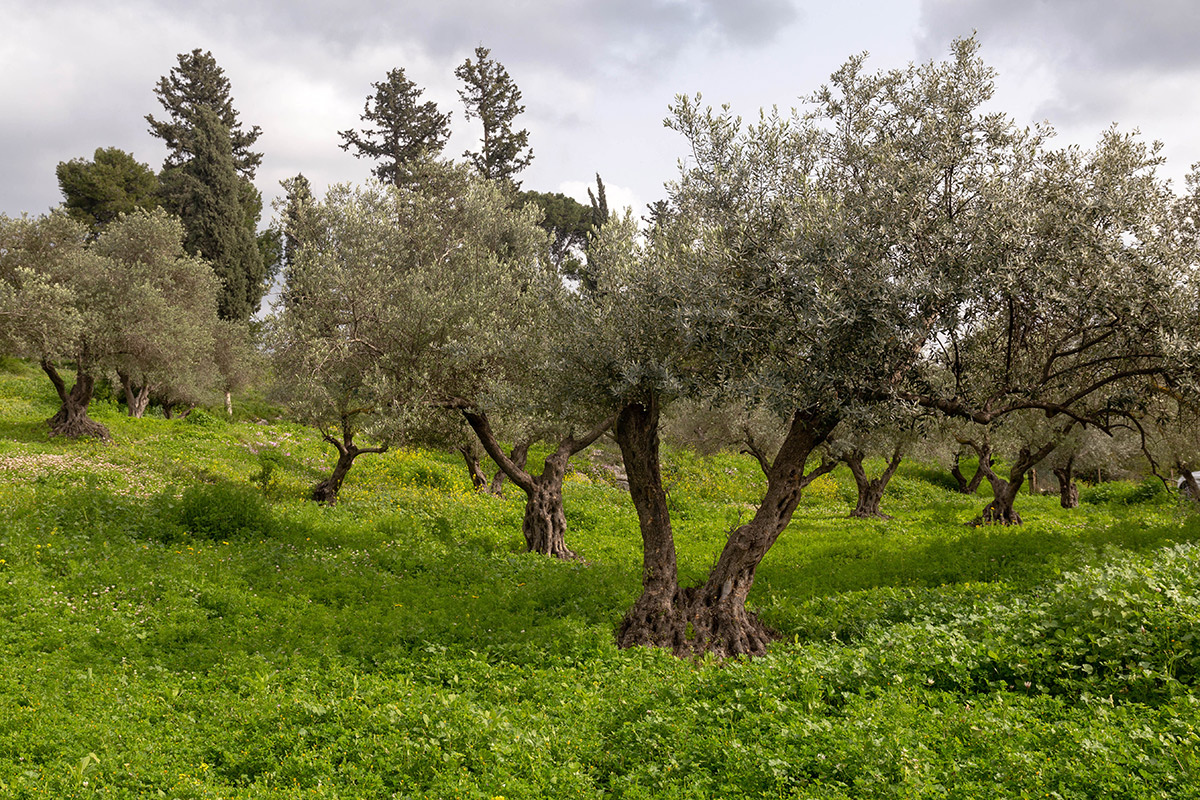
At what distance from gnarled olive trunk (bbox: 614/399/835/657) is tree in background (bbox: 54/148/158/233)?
210 feet

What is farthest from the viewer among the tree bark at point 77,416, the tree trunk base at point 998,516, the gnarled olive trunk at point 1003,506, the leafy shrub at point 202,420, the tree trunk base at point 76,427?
the leafy shrub at point 202,420

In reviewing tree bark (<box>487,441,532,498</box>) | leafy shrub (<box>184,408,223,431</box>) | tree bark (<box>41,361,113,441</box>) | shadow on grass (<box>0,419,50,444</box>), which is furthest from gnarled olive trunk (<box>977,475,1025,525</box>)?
shadow on grass (<box>0,419,50,444</box>)

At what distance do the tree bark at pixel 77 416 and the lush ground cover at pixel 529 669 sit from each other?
401 inches

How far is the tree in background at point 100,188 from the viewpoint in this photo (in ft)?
199

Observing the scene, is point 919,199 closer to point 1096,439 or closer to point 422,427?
point 422,427

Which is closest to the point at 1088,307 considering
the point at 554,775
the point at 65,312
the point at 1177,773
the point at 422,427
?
the point at 1177,773

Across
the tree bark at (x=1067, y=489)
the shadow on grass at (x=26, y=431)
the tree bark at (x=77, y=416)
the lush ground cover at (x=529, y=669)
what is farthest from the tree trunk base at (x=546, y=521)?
the tree bark at (x=1067, y=489)

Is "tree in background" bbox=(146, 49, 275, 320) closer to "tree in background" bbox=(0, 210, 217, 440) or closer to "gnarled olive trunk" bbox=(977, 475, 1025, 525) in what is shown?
"tree in background" bbox=(0, 210, 217, 440)

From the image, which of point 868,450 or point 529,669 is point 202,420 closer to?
point 529,669

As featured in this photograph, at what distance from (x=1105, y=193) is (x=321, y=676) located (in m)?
17.2

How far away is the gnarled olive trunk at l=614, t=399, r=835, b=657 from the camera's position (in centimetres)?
1383

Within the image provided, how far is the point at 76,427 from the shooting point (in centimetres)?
3089

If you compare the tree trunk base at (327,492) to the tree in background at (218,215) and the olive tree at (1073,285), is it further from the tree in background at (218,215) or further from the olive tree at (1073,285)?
the tree in background at (218,215)

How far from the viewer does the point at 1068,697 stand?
8922mm
